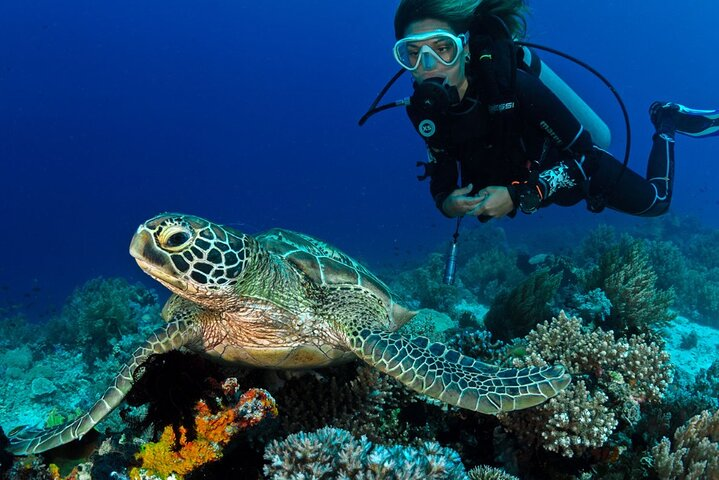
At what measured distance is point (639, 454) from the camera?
97.3 inches

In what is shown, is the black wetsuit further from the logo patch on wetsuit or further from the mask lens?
the mask lens

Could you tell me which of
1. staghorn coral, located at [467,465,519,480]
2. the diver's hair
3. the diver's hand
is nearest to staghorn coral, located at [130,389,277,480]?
staghorn coral, located at [467,465,519,480]

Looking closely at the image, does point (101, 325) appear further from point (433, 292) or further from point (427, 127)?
point (433, 292)

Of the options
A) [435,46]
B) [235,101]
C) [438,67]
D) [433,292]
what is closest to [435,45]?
Result: [435,46]

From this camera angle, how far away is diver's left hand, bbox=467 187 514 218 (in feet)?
12.9

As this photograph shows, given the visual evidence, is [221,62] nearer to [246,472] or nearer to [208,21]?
[208,21]

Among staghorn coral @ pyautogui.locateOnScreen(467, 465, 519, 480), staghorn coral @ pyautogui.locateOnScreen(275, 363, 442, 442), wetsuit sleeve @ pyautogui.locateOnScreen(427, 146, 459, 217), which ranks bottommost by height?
staghorn coral @ pyautogui.locateOnScreen(467, 465, 519, 480)

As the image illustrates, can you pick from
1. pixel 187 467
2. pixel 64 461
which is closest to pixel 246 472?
pixel 187 467

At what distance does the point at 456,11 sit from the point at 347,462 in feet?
14.7

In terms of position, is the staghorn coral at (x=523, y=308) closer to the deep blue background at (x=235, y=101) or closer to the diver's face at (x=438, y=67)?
the diver's face at (x=438, y=67)

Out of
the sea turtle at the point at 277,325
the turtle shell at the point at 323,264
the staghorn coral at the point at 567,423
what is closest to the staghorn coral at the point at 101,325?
the sea turtle at the point at 277,325

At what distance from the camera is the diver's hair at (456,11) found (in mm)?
4406

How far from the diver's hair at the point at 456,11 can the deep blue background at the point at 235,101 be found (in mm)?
64942

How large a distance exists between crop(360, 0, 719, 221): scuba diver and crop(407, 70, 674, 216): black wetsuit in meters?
0.01
